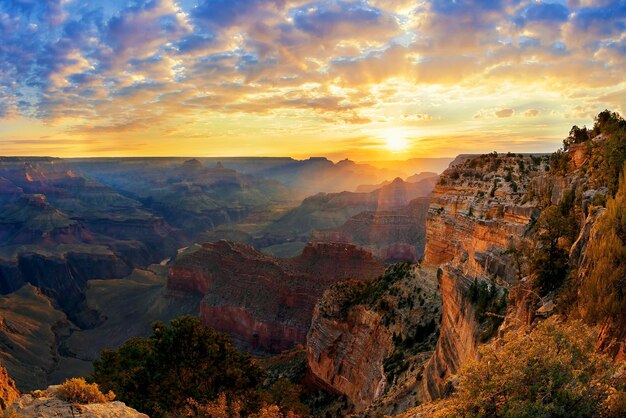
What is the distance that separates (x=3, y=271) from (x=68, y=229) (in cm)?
3167

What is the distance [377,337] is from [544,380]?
20523 mm

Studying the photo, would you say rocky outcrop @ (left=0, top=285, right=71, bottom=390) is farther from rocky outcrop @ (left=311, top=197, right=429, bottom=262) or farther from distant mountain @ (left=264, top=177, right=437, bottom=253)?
distant mountain @ (left=264, top=177, right=437, bottom=253)

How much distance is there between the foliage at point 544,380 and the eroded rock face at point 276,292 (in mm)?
50510

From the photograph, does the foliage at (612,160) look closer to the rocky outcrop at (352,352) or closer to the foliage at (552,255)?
the foliage at (552,255)

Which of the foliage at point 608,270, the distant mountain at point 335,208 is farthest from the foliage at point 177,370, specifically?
the distant mountain at point 335,208

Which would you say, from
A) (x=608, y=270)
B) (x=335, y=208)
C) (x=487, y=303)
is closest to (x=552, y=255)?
(x=608, y=270)

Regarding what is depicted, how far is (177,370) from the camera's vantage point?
18.0 metres

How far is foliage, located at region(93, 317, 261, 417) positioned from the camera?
16.9 metres

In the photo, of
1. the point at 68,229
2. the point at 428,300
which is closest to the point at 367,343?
the point at 428,300

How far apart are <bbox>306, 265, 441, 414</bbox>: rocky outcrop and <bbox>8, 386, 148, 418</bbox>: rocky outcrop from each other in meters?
11.4

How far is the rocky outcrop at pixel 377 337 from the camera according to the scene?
21.0 meters

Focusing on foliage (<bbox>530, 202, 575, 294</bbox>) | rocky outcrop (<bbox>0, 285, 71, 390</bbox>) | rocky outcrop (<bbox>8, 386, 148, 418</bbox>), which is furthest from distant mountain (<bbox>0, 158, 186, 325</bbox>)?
foliage (<bbox>530, 202, 575, 294</bbox>)

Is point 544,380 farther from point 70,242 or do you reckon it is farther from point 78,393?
point 70,242

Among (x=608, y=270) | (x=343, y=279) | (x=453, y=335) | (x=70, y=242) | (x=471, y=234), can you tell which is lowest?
(x=70, y=242)
